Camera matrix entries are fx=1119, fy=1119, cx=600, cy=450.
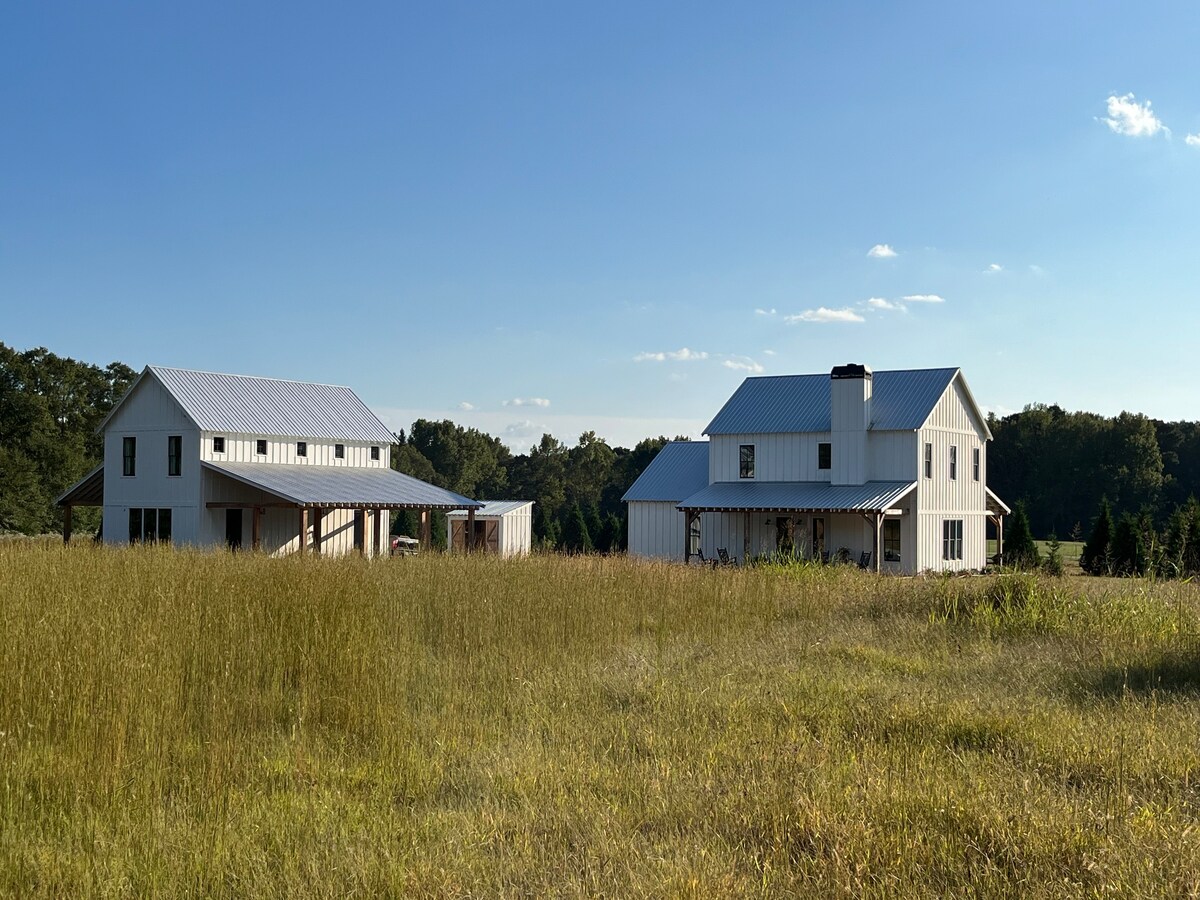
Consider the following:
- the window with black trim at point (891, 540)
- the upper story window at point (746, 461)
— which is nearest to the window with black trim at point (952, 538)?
the window with black trim at point (891, 540)

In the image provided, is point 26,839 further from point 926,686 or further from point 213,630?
point 926,686

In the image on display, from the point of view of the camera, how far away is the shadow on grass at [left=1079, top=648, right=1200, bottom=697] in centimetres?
965

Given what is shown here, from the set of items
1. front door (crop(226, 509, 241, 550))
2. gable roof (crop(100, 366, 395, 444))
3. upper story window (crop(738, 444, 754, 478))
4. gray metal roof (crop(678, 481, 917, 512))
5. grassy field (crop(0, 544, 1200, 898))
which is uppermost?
gable roof (crop(100, 366, 395, 444))

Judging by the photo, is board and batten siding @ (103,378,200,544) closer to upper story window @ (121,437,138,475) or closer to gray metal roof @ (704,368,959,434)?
upper story window @ (121,437,138,475)

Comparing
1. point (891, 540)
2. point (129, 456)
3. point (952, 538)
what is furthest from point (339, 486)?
point (952, 538)

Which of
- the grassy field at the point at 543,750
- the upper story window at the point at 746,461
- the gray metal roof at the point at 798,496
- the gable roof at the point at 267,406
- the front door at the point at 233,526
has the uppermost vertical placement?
the gable roof at the point at 267,406

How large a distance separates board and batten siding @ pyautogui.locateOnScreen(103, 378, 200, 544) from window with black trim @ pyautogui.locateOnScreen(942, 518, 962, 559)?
24.3 meters

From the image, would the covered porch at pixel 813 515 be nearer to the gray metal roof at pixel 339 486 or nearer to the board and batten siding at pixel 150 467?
the gray metal roof at pixel 339 486

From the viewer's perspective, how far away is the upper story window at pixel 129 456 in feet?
121

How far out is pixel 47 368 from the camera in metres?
59.5

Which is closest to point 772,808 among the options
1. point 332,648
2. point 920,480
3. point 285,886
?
point 285,886

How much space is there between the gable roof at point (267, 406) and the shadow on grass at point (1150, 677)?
30222mm

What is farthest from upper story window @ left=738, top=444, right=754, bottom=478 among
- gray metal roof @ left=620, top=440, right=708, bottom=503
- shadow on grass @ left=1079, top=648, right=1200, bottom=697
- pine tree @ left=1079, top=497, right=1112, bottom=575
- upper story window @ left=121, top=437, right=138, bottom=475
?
shadow on grass @ left=1079, top=648, right=1200, bottom=697

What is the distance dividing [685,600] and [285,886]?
9917 mm
